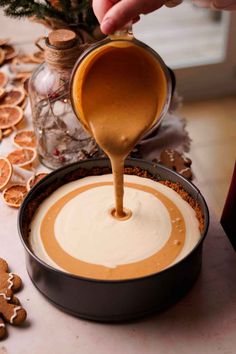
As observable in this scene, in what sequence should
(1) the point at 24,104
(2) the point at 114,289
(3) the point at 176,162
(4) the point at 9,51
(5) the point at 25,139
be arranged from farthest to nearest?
1. (4) the point at 9,51
2. (1) the point at 24,104
3. (5) the point at 25,139
4. (3) the point at 176,162
5. (2) the point at 114,289

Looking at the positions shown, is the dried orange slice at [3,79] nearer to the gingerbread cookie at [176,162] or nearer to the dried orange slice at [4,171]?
the dried orange slice at [4,171]

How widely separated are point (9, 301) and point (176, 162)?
21.6 inches

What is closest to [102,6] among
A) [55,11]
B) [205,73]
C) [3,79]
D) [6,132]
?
[55,11]

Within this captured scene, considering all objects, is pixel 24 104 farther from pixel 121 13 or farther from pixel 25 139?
pixel 121 13

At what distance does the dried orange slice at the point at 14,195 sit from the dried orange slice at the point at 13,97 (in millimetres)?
379

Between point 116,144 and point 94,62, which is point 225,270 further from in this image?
point 94,62

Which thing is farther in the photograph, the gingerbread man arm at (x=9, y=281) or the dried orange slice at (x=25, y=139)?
the dried orange slice at (x=25, y=139)

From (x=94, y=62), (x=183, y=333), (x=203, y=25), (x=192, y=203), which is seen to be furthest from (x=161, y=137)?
(x=203, y=25)

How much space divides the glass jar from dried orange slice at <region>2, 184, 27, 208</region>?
12 centimetres

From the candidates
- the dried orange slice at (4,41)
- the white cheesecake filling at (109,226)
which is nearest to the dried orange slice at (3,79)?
the dried orange slice at (4,41)

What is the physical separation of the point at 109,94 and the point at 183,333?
475 millimetres

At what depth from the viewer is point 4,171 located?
54.4 inches

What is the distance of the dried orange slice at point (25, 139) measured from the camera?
4.89 feet

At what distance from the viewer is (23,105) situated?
164 centimetres
